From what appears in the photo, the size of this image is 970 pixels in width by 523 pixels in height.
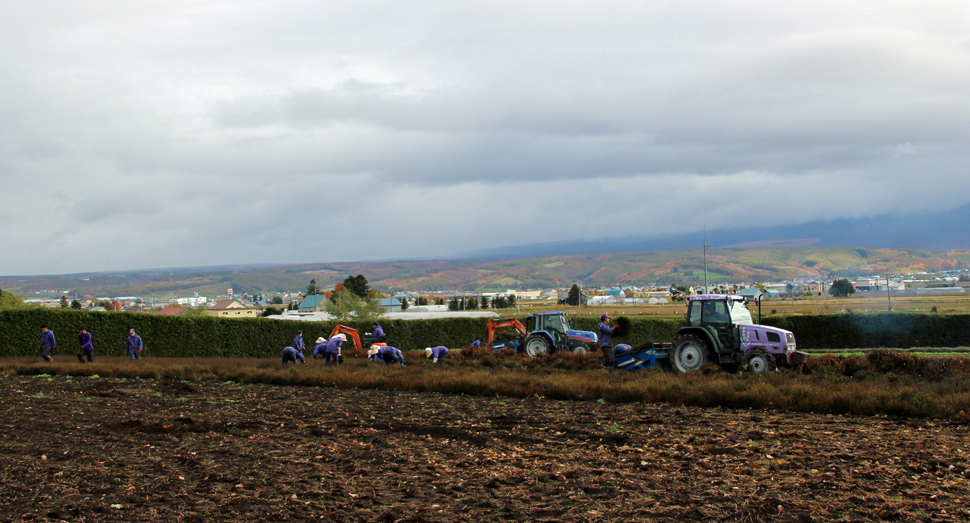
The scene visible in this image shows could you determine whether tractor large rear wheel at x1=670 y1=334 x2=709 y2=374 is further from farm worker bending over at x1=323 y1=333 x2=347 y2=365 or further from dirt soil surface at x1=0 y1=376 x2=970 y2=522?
farm worker bending over at x1=323 y1=333 x2=347 y2=365

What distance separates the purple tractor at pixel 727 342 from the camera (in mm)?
19906

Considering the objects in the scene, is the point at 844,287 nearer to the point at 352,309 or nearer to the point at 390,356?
the point at 352,309

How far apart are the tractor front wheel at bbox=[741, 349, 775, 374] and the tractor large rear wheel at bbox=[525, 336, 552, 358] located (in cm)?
902

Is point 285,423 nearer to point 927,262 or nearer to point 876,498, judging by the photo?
point 876,498

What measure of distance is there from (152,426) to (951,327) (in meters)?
42.9

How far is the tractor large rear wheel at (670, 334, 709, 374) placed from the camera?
2000 centimetres

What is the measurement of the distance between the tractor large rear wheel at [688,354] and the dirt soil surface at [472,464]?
5451mm

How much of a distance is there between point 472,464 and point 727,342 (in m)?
12.6

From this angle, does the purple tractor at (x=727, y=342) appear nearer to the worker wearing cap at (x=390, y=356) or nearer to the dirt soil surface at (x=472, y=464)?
the dirt soil surface at (x=472, y=464)

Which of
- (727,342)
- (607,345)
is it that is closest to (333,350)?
(607,345)

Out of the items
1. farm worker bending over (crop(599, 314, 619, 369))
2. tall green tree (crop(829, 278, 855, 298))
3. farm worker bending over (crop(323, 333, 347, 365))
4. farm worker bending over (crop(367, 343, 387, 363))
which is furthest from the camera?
tall green tree (crop(829, 278, 855, 298))

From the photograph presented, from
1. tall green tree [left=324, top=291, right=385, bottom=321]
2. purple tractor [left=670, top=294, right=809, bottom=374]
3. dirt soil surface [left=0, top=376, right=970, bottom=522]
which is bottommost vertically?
tall green tree [left=324, top=291, right=385, bottom=321]

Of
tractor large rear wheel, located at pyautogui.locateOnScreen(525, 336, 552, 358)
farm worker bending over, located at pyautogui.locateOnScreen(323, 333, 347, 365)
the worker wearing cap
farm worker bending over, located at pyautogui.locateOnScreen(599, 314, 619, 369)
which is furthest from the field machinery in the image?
farm worker bending over, located at pyautogui.locateOnScreen(323, 333, 347, 365)

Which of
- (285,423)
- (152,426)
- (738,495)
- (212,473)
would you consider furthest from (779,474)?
(152,426)
